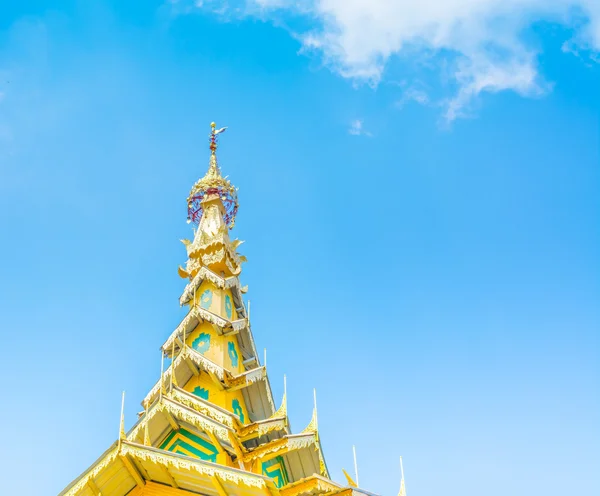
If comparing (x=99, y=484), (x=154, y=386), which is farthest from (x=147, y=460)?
(x=154, y=386)

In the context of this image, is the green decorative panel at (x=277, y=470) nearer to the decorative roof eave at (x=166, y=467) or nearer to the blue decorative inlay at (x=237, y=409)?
the blue decorative inlay at (x=237, y=409)

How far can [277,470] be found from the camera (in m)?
16.7

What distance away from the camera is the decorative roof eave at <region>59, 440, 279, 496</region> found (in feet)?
39.1

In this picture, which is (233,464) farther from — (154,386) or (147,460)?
(154,386)

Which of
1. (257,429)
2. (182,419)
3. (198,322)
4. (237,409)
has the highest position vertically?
(198,322)

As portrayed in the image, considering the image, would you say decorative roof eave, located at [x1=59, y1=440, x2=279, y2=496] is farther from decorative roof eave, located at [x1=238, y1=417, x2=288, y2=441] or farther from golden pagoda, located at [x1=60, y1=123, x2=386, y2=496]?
decorative roof eave, located at [x1=238, y1=417, x2=288, y2=441]

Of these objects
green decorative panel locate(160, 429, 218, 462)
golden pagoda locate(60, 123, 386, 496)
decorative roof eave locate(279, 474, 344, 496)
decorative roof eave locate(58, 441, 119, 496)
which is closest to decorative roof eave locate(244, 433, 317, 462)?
golden pagoda locate(60, 123, 386, 496)

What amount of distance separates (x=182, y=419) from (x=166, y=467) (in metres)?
2.33

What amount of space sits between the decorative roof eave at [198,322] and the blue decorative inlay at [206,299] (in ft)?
2.95

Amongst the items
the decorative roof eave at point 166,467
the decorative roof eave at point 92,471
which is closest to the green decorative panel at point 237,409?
the decorative roof eave at point 166,467

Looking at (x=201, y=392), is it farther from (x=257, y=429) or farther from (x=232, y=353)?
(x=257, y=429)

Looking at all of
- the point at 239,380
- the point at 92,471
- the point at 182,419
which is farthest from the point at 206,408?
the point at 92,471

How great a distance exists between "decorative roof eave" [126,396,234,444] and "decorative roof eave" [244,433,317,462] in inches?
26.8

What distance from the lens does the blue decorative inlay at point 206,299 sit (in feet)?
65.3
